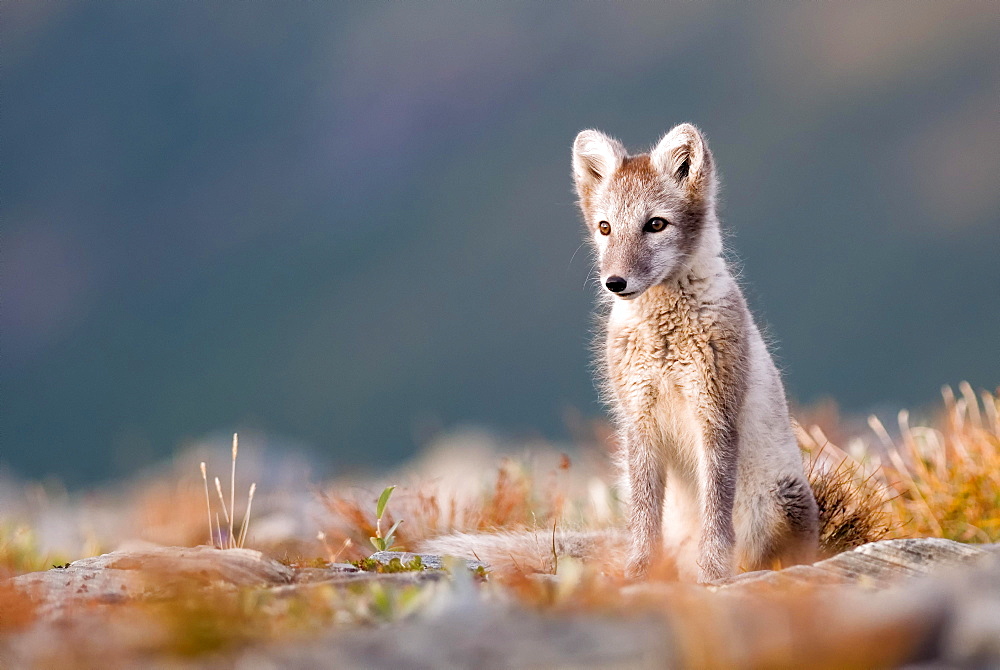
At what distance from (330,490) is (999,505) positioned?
526 cm

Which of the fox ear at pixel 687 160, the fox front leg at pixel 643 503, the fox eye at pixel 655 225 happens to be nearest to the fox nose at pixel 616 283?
the fox eye at pixel 655 225

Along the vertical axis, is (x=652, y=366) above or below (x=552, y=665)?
above

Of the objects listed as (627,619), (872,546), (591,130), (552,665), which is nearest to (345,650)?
(552,665)

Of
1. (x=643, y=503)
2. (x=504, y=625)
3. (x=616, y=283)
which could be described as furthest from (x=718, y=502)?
(x=504, y=625)

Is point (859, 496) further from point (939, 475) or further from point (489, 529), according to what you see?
point (489, 529)

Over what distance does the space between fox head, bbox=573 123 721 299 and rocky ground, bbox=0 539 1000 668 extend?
1.81m

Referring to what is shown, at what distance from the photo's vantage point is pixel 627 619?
281 centimetres

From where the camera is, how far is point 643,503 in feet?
17.2

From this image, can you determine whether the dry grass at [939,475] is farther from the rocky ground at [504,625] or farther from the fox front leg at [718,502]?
the rocky ground at [504,625]

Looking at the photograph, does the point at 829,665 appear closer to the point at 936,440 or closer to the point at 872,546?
the point at 872,546

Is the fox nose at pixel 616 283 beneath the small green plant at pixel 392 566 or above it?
above

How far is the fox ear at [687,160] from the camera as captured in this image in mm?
5289

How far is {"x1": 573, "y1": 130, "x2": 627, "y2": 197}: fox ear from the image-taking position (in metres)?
5.54

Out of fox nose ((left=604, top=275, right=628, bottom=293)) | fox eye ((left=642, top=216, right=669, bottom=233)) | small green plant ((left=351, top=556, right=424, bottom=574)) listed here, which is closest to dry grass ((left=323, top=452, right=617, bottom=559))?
small green plant ((left=351, top=556, right=424, bottom=574))
